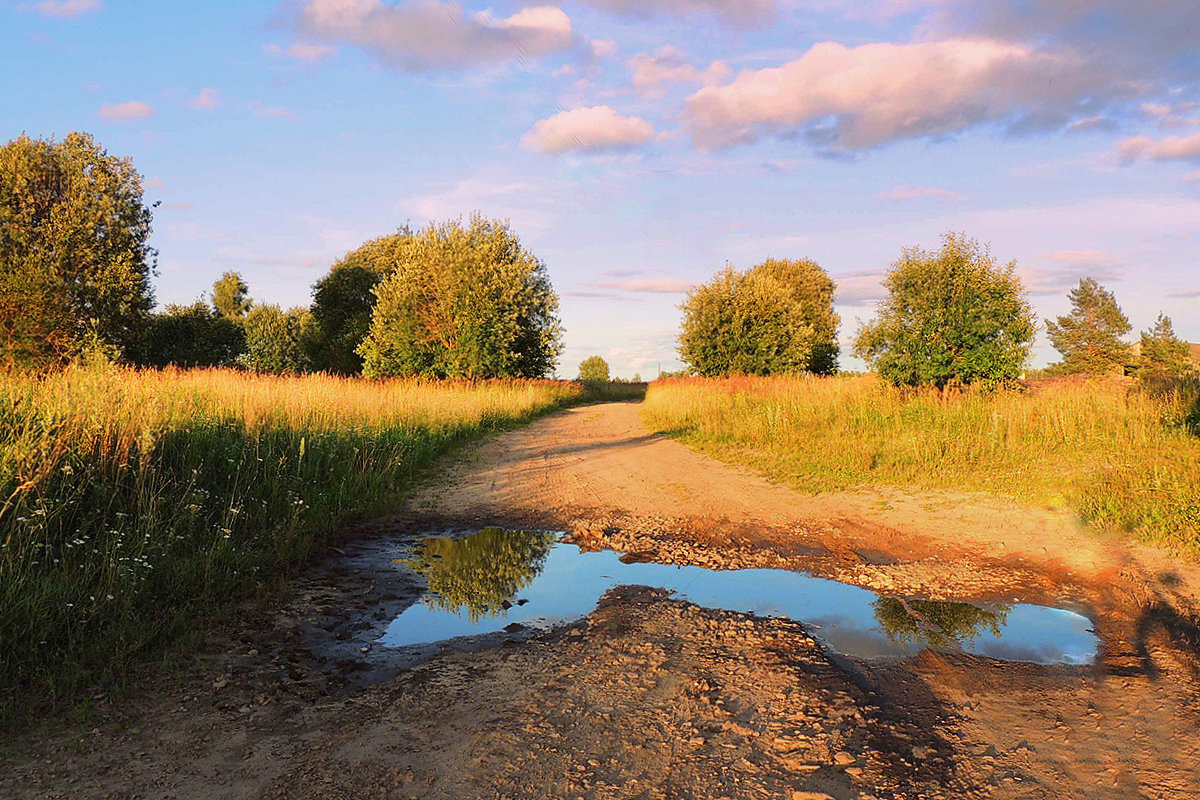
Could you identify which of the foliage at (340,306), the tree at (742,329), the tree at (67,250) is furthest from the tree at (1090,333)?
the tree at (67,250)

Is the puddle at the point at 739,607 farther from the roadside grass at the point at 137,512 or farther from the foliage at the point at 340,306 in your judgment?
the foliage at the point at 340,306

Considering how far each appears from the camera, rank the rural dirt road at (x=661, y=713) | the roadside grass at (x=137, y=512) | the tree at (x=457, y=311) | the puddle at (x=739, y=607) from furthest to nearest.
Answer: the tree at (x=457, y=311), the puddle at (x=739, y=607), the roadside grass at (x=137, y=512), the rural dirt road at (x=661, y=713)

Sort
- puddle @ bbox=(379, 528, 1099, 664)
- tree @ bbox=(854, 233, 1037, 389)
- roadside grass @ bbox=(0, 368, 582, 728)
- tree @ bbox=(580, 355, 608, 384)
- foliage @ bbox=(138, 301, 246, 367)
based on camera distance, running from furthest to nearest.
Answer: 1. tree @ bbox=(580, 355, 608, 384)
2. foliage @ bbox=(138, 301, 246, 367)
3. tree @ bbox=(854, 233, 1037, 389)
4. puddle @ bbox=(379, 528, 1099, 664)
5. roadside grass @ bbox=(0, 368, 582, 728)

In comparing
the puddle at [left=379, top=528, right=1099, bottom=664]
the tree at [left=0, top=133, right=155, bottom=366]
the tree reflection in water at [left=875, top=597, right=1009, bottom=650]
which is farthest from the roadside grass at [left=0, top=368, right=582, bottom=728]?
the tree at [left=0, top=133, right=155, bottom=366]

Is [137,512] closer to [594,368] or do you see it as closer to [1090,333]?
[1090,333]

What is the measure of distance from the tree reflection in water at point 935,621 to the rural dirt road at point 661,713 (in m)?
0.24

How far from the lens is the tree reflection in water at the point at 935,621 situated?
423 centimetres

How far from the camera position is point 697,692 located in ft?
11.2

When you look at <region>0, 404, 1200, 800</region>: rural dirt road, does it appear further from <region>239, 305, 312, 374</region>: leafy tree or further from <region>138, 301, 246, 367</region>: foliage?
<region>239, 305, 312, 374</region>: leafy tree

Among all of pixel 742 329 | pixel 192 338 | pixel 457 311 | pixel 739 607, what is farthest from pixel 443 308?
pixel 739 607

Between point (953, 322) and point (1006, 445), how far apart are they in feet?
23.2

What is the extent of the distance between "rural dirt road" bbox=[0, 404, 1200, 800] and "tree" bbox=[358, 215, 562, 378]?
69.2 feet

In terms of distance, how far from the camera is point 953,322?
16.4m

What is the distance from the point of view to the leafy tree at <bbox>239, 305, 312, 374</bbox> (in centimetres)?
4609
